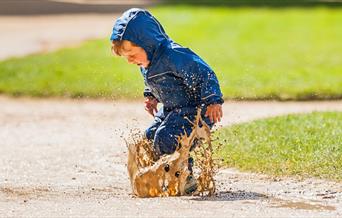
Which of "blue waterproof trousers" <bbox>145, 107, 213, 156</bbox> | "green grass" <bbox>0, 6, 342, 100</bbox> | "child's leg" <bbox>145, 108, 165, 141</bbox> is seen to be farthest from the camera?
"green grass" <bbox>0, 6, 342, 100</bbox>

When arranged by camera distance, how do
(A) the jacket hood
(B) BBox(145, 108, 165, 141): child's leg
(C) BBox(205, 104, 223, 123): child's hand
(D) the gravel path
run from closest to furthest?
(D) the gravel path < (C) BBox(205, 104, 223, 123): child's hand < (A) the jacket hood < (B) BBox(145, 108, 165, 141): child's leg

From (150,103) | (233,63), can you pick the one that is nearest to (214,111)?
(150,103)

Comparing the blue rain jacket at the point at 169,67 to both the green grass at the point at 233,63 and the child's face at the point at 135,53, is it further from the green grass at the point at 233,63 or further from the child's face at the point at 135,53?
the green grass at the point at 233,63

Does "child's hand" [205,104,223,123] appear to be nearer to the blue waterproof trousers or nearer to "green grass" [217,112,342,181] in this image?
the blue waterproof trousers

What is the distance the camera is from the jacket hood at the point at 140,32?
771cm

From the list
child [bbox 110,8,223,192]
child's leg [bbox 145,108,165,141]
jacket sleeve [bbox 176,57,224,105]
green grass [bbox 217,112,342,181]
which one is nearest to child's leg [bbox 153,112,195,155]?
child [bbox 110,8,223,192]

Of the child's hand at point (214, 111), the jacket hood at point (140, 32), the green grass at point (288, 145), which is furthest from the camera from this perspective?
the green grass at point (288, 145)

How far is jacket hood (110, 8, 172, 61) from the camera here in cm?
771

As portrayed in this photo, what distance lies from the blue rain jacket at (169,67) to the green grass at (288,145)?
1349mm

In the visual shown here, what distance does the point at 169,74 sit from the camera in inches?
306

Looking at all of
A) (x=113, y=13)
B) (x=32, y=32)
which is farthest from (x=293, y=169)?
(x=113, y=13)

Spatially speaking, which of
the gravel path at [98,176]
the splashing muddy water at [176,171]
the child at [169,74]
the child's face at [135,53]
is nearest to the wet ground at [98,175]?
the gravel path at [98,176]

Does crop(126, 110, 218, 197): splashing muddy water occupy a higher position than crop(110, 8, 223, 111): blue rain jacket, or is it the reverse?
crop(110, 8, 223, 111): blue rain jacket

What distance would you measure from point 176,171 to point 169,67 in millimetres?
718
